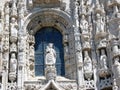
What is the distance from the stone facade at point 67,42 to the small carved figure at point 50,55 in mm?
39

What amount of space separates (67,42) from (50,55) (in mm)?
1140

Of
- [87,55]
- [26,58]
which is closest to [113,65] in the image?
[87,55]

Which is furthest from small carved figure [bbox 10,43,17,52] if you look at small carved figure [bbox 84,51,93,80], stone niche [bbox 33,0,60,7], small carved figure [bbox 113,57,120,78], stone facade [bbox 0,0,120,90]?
small carved figure [bbox 113,57,120,78]

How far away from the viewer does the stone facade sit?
1294 cm

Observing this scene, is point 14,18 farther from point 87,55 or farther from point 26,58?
point 87,55

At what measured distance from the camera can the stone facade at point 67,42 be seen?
12.9 metres

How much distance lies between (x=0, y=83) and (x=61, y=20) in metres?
3.57

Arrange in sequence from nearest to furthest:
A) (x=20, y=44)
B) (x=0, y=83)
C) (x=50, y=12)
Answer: (x=0, y=83) → (x=20, y=44) → (x=50, y=12)

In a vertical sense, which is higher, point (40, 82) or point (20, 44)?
point (20, 44)

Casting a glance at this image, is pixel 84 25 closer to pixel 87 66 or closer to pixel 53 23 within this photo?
pixel 53 23

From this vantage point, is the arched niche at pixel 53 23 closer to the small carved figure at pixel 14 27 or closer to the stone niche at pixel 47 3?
the stone niche at pixel 47 3

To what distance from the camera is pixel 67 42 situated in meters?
14.3

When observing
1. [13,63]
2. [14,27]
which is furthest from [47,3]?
[13,63]

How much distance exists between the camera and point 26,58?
1370cm
